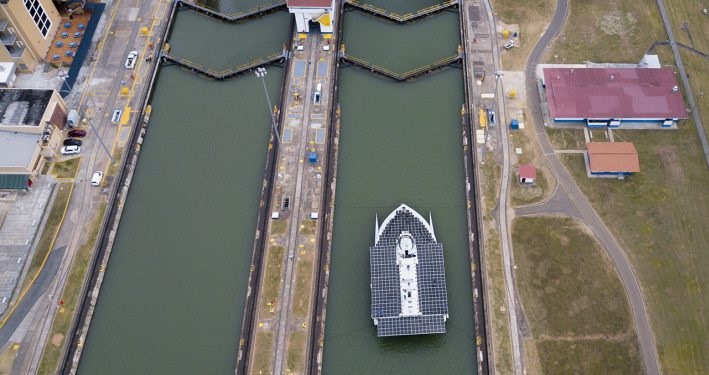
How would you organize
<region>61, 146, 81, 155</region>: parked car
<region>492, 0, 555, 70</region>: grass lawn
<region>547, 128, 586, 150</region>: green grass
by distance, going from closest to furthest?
<region>547, 128, 586, 150</region>: green grass → <region>61, 146, 81, 155</region>: parked car → <region>492, 0, 555, 70</region>: grass lawn

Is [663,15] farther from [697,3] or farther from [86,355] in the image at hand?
[86,355]

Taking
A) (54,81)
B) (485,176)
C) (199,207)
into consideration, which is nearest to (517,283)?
(485,176)

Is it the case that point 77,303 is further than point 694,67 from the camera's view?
No

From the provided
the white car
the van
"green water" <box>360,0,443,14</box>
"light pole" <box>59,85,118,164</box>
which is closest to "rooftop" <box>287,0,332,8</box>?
"green water" <box>360,0,443,14</box>

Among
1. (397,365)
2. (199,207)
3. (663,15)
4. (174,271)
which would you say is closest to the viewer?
(397,365)

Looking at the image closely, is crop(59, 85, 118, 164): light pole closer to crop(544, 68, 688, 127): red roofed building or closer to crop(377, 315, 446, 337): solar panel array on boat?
crop(377, 315, 446, 337): solar panel array on boat

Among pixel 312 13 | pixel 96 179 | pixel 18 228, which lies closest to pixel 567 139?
pixel 312 13

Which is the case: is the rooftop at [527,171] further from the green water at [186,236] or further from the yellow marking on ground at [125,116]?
the yellow marking on ground at [125,116]
